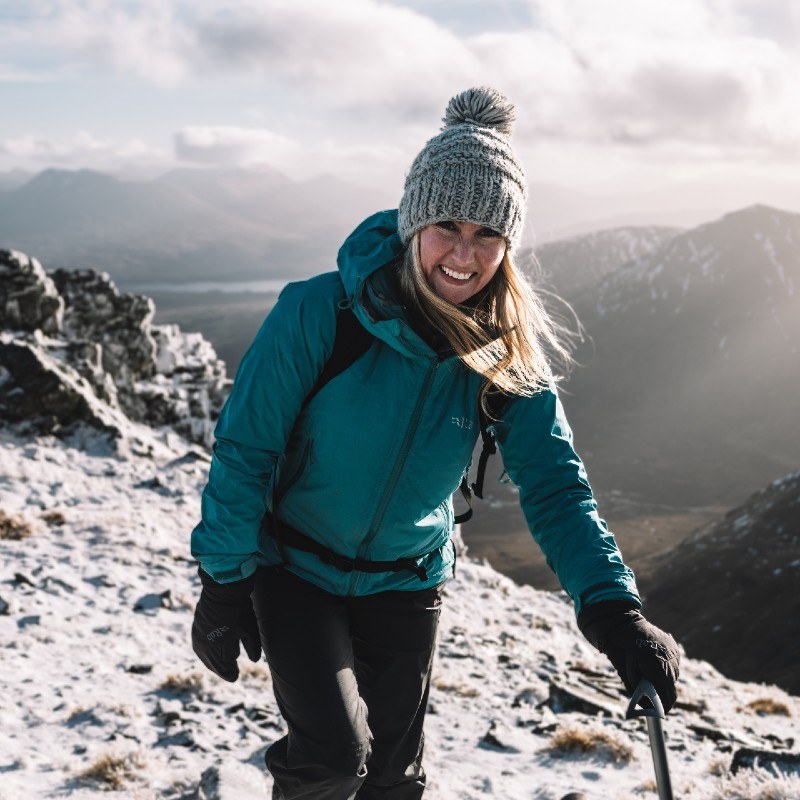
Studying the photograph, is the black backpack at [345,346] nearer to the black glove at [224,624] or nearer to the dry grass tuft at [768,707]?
the black glove at [224,624]

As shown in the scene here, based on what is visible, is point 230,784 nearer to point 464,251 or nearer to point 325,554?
point 325,554

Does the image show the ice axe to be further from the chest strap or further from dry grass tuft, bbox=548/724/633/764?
dry grass tuft, bbox=548/724/633/764

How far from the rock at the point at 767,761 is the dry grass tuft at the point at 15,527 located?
10301 mm

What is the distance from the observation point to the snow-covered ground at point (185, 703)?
5.75m

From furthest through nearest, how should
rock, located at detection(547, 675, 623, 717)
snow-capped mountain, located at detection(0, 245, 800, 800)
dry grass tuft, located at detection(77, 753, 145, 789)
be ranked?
rock, located at detection(547, 675, 623, 717) < snow-capped mountain, located at detection(0, 245, 800, 800) < dry grass tuft, located at detection(77, 753, 145, 789)

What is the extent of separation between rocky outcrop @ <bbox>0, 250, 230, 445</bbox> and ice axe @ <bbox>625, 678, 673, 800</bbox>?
1751 centimetres

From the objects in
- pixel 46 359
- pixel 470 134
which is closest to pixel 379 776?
pixel 470 134

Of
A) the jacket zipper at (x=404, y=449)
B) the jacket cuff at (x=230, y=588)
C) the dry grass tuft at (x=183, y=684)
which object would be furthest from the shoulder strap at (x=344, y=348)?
the dry grass tuft at (x=183, y=684)

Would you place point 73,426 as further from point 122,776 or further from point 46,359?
point 122,776

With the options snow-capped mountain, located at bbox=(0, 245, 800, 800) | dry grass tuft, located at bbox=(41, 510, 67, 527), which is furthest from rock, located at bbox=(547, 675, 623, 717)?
dry grass tuft, located at bbox=(41, 510, 67, 527)

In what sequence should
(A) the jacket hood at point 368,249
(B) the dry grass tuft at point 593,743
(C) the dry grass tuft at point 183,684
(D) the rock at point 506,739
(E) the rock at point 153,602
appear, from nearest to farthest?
(A) the jacket hood at point 368,249, (B) the dry grass tuft at point 593,743, (D) the rock at point 506,739, (C) the dry grass tuft at point 183,684, (E) the rock at point 153,602

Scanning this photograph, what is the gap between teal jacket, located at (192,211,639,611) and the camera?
3371mm

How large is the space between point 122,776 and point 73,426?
14419mm

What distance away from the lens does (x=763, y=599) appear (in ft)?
280
